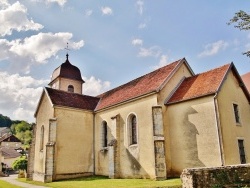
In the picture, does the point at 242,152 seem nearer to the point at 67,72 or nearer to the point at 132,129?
the point at 132,129

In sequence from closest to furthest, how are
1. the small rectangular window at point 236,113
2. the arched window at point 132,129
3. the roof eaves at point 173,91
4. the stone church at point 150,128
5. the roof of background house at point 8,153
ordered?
1. the stone church at point 150,128
2. the small rectangular window at point 236,113
3. the roof eaves at point 173,91
4. the arched window at point 132,129
5. the roof of background house at point 8,153

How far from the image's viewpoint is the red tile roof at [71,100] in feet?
85.0

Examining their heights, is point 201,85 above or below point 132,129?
above

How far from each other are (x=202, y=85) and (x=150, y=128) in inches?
224

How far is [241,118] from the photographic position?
19453 mm

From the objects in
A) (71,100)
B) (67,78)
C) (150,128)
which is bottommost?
(150,128)

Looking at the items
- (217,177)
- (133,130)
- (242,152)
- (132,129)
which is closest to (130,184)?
(133,130)

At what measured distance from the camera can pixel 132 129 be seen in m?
22.4

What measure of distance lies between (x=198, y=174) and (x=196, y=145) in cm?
696

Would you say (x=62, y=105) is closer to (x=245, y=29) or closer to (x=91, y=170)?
(x=91, y=170)

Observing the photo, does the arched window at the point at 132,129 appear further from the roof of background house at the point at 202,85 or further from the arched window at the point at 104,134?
the arched window at the point at 104,134

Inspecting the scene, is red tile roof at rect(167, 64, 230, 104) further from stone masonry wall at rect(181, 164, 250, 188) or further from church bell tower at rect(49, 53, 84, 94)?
church bell tower at rect(49, 53, 84, 94)

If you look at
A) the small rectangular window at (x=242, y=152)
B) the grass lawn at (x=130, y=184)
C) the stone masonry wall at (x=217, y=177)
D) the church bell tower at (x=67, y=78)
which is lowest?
the grass lawn at (x=130, y=184)

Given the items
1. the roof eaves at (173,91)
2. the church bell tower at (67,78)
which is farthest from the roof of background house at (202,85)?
the church bell tower at (67,78)
